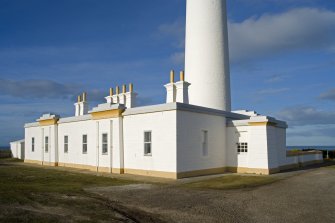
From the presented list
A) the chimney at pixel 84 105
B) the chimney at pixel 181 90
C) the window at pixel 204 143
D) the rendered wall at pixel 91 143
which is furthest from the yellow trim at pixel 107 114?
the window at pixel 204 143

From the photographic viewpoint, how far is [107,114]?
1994cm

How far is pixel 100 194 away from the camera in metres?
11.2

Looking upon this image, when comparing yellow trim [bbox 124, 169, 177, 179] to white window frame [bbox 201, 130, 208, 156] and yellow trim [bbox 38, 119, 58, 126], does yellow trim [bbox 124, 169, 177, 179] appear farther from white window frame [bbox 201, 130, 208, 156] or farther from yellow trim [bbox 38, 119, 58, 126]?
yellow trim [bbox 38, 119, 58, 126]

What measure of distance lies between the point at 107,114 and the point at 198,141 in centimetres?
596

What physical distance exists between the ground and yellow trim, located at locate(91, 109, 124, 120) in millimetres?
6182

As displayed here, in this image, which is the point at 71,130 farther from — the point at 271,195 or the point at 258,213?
the point at 258,213

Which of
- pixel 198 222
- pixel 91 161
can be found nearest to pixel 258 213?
pixel 198 222

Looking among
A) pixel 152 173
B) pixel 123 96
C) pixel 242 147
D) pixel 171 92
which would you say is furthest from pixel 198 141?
pixel 123 96

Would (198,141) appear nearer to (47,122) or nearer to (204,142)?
(204,142)

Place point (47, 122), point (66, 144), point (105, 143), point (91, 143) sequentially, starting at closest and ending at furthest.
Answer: point (105, 143)
point (91, 143)
point (66, 144)
point (47, 122)

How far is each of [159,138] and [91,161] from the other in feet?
21.5

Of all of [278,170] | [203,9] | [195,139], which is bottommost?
[278,170]

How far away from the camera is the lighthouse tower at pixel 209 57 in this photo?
883 inches

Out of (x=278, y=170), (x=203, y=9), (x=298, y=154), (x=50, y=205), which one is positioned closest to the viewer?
(x=50, y=205)
